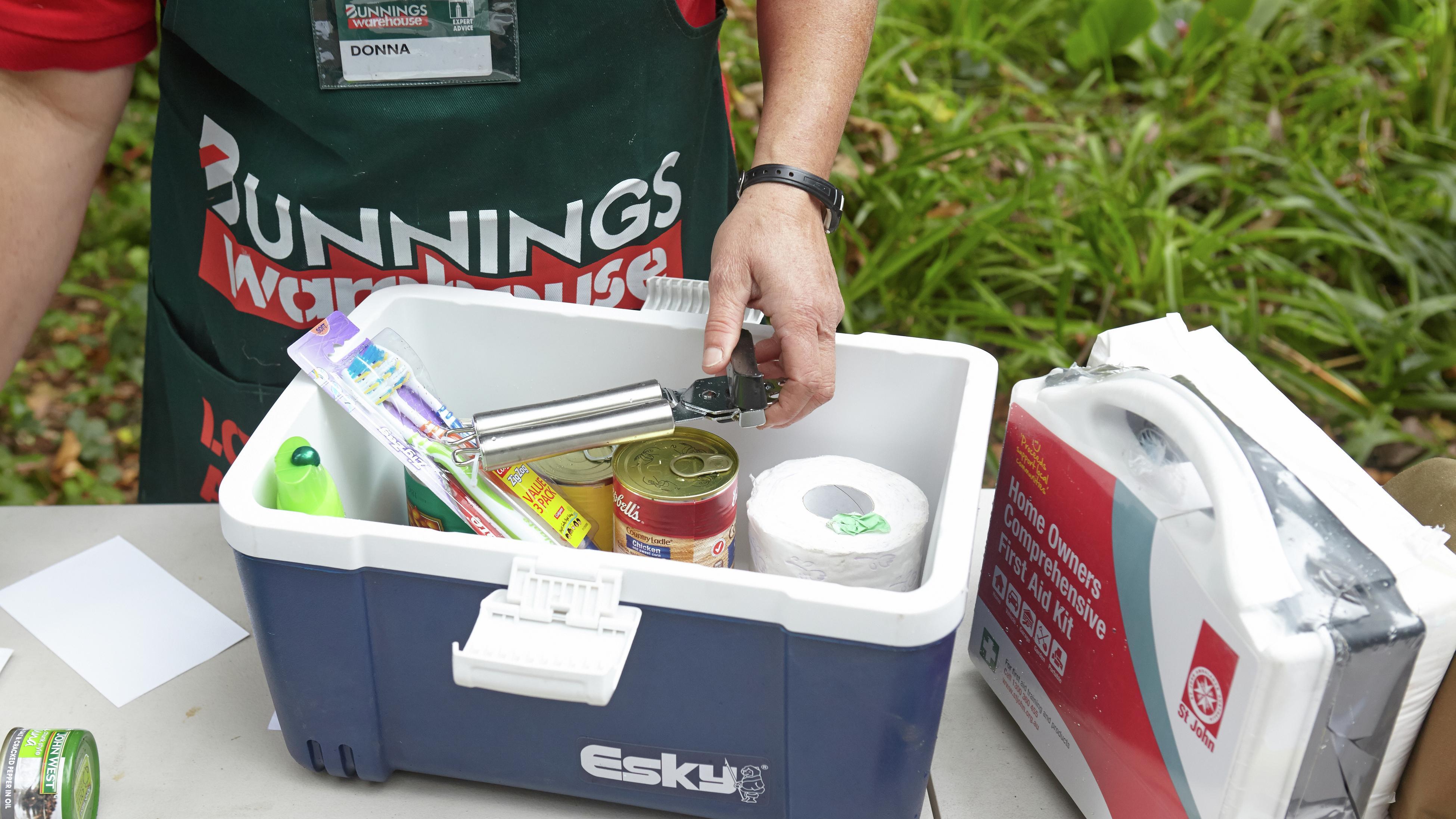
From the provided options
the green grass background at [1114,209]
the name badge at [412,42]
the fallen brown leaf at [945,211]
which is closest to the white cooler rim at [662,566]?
the name badge at [412,42]

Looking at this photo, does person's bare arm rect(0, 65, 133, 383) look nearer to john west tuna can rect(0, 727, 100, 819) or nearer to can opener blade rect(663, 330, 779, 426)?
john west tuna can rect(0, 727, 100, 819)

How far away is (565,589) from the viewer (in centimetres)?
60

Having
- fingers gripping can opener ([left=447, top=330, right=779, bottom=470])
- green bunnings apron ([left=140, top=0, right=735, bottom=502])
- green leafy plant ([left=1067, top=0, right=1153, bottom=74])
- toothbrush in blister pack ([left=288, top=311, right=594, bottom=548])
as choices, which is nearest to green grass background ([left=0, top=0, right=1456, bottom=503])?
green leafy plant ([left=1067, top=0, right=1153, bottom=74])

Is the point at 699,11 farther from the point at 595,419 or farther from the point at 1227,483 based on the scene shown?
the point at 1227,483

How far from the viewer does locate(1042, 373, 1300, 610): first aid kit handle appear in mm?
536

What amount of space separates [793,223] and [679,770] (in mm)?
449

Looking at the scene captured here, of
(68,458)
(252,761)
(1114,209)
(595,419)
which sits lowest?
(68,458)

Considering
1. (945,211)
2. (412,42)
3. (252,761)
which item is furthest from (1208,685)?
(945,211)

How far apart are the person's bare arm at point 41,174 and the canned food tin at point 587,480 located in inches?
17.8

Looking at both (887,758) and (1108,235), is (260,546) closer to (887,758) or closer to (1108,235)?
(887,758)

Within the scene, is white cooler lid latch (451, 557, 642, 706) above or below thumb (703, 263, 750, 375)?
below

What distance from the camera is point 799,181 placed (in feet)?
2.99

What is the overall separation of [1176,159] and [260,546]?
8.18ft

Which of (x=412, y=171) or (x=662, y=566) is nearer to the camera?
(x=662, y=566)
